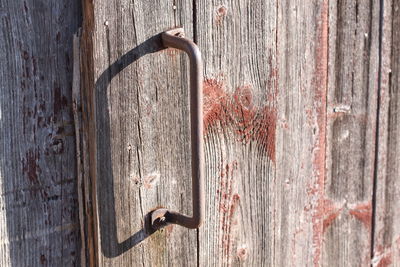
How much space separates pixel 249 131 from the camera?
50.6 inches

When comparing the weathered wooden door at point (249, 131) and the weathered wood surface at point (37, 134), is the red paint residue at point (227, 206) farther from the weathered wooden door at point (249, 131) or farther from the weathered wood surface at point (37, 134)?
the weathered wood surface at point (37, 134)

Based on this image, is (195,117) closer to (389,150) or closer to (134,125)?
(134,125)

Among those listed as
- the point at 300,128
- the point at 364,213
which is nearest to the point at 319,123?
the point at 300,128

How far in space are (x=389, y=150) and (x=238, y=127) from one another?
0.65 metres

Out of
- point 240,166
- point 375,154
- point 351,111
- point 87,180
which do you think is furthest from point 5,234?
point 375,154

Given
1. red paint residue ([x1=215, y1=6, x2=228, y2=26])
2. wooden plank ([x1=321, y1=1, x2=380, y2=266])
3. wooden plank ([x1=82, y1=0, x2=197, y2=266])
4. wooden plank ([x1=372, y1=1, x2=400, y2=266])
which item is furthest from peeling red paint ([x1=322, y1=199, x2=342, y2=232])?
red paint residue ([x1=215, y1=6, x2=228, y2=26])

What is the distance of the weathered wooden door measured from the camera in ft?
3.51

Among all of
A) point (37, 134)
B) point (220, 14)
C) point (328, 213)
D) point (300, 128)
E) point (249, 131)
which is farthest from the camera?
point (328, 213)

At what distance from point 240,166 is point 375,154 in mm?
563

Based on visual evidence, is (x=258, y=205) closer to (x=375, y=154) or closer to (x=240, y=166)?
(x=240, y=166)

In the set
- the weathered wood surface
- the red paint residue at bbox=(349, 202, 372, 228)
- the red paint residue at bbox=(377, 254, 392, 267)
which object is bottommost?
the red paint residue at bbox=(377, 254, 392, 267)

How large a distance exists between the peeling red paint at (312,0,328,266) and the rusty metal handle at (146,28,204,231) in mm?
460

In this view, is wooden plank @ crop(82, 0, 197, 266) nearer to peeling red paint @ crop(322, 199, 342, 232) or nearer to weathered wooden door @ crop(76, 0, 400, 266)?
weathered wooden door @ crop(76, 0, 400, 266)

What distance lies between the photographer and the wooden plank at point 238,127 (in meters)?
1.20
